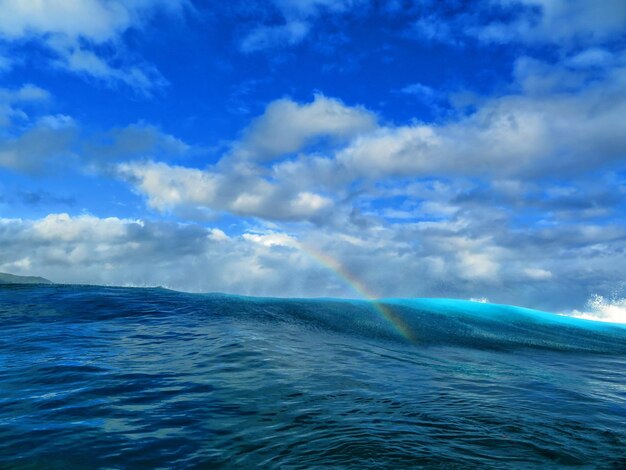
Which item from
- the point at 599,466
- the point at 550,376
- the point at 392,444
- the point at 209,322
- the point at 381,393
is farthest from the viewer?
the point at 209,322

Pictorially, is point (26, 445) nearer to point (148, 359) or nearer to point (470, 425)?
point (148, 359)

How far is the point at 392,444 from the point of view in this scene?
6.33m

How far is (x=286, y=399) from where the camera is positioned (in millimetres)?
8672

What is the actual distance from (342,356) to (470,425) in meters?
6.76

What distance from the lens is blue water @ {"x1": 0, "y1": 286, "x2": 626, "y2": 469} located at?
19.8 feet

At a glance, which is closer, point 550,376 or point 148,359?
point 148,359

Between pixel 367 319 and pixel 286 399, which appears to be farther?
pixel 367 319

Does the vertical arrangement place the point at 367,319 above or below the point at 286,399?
above

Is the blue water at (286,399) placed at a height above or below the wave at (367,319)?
below

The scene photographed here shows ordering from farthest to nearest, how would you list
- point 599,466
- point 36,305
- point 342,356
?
point 36,305, point 342,356, point 599,466

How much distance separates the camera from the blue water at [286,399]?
603 cm

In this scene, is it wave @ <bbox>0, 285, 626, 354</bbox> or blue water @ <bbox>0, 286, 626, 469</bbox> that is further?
wave @ <bbox>0, 285, 626, 354</bbox>

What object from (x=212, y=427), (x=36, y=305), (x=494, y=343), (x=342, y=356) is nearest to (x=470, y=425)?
(x=212, y=427)

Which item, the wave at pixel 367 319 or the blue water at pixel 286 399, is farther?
the wave at pixel 367 319
